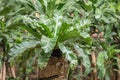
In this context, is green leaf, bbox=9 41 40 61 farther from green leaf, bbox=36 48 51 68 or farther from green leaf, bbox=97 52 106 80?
green leaf, bbox=97 52 106 80

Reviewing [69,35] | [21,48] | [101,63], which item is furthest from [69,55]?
[101,63]

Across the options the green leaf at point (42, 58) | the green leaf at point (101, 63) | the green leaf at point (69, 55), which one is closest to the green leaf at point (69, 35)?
the green leaf at point (69, 55)

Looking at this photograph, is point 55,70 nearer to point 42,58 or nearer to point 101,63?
point 42,58

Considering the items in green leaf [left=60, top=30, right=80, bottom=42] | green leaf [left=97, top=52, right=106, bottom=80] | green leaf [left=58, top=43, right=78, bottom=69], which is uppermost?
green leaf [left=60, top=30, right=80, bottom=42]

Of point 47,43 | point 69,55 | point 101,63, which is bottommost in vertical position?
point 101,63

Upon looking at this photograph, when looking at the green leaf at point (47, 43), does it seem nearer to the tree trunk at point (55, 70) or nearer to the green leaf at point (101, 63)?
the tree trunk at point (55, 70)

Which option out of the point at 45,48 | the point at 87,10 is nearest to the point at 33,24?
the point at 45,48

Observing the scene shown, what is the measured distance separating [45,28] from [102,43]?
0.78 meters

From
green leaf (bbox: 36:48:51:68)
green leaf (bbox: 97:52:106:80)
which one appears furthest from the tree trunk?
green leaf (bbox: 97:52:106:80)

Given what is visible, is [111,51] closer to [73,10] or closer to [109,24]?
[109,24]

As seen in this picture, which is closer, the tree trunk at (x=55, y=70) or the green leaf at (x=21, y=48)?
the green leaf at (x=21, y=48)

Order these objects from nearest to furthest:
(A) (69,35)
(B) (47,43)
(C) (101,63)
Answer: (B) (47,43) → (A) (69,35) → (C) (101,63)

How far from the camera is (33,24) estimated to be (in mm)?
2037

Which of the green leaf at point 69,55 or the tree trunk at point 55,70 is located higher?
the green leaf at point 69,55
